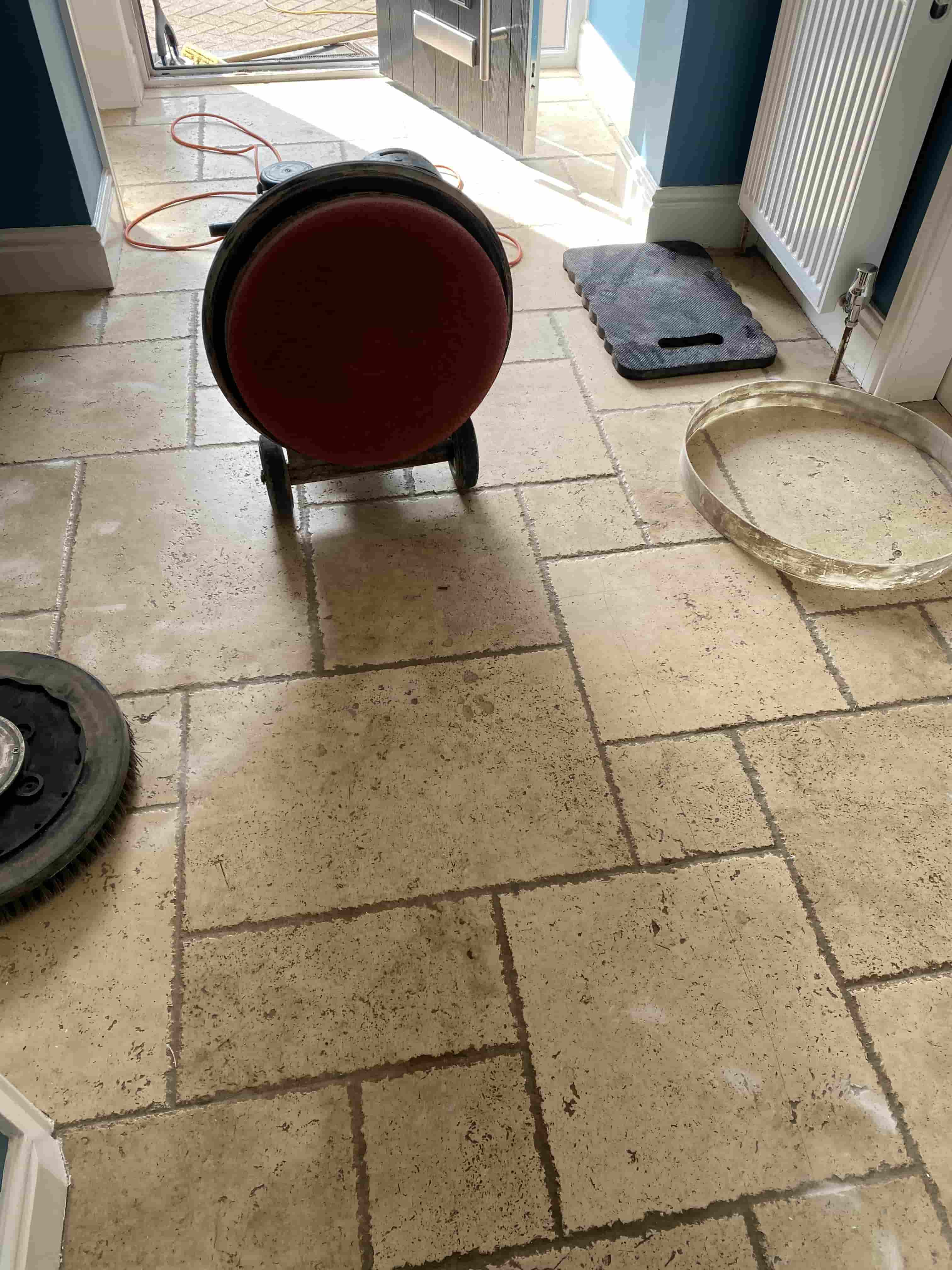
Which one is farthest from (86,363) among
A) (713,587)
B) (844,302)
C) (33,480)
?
(844,302)

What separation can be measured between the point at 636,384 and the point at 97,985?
1856 millimetres

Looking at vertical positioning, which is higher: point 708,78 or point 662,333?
point 708,78

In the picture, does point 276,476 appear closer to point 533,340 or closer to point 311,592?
point 311,592

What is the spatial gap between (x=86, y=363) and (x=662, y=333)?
1499 mm

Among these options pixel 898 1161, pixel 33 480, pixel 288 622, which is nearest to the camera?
pixel 898 1161

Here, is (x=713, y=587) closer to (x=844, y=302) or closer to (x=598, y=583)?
(x=598, y=583)

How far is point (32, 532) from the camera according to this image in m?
2.09

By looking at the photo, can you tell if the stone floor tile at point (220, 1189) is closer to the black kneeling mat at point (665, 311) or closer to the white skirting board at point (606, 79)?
the black kneeling mat at point (665, 311)

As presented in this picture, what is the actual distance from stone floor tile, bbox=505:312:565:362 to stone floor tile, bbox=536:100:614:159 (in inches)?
44.0

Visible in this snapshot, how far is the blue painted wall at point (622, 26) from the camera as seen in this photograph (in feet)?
10.7

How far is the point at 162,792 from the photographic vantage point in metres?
1.66

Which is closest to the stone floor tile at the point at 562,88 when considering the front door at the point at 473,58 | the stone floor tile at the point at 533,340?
the front door at the point at 473,58

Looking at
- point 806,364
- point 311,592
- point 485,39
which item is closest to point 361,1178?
point 311,592

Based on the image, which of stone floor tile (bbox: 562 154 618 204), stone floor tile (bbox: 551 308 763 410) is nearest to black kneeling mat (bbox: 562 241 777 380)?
stone floor tile (bbox: 551 308 763 410)
